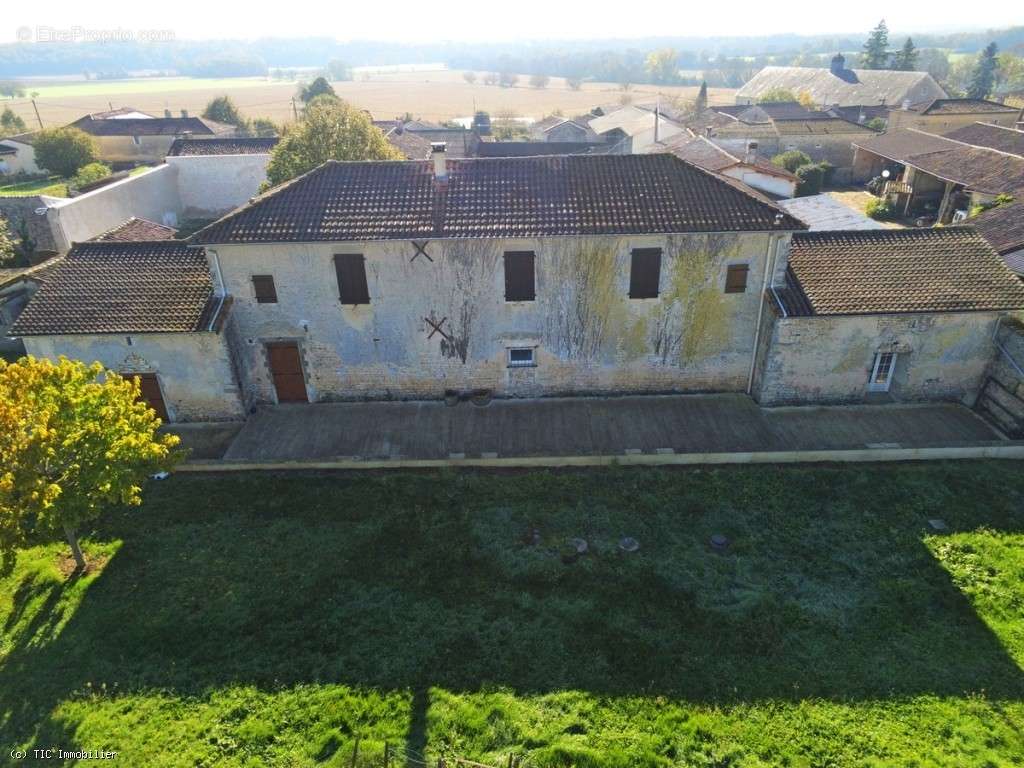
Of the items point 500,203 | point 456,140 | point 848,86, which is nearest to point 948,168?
point 500,203

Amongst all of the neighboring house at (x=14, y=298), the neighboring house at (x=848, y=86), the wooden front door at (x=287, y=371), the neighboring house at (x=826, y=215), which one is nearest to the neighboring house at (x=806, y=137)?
the neighboring house at (x=826, y=215)

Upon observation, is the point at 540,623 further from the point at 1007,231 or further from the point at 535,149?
the point at 535,149

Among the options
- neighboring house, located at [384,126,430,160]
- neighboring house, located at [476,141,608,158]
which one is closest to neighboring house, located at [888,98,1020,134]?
neighboring house, located at [476,141,608,158]

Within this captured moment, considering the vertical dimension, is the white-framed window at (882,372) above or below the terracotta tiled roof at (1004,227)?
below

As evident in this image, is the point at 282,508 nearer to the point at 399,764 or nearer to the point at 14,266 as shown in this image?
the point at 399,764

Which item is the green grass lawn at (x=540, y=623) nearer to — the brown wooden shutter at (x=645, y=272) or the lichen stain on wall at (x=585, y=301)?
the lichen stain on wall at (x=585, y=301)

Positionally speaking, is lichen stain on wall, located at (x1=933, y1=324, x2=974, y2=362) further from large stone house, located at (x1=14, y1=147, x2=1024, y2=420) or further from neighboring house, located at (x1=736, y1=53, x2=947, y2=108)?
neighboring house, located at (x1=736, y1=53, x2=947, y2=108)
